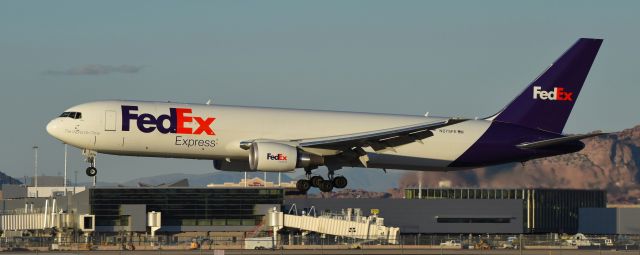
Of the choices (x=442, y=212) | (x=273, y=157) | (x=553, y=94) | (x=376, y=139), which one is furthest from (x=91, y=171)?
(x=442, y=212)

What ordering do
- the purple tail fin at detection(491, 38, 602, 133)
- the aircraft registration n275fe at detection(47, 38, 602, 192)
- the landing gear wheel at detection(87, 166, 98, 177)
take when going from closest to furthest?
the aircraft registration n275fe at detection(47, 38, 602, 192) < the landing gear wheel at detection(87, 166, 98, 177) < the purple tail fin at detection(491, 38, 602, 133)

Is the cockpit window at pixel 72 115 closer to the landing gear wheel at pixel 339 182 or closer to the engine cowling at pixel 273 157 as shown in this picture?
the engine cowling at pixel 273 157

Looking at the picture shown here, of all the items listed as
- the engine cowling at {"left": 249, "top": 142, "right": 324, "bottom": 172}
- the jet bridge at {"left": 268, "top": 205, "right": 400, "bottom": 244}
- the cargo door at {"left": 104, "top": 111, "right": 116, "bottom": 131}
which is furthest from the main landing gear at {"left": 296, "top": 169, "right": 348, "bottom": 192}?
the jet bridge at {"left": 268, "top": 205, "right": 400, "bottom": 244}

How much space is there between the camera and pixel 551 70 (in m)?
75.1

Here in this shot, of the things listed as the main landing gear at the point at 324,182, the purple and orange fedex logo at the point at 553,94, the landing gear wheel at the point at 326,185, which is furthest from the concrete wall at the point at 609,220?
the landing gear wheel at the point at 326,185

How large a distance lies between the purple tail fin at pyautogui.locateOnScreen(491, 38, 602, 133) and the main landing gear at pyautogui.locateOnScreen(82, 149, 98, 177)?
22816 millimetres

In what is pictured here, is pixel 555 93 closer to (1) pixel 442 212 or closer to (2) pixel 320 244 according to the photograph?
(2) pixel 320 244

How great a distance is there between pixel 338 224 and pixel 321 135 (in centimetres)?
3948

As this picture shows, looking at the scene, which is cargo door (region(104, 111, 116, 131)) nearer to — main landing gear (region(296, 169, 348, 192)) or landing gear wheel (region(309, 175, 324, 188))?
main landing gear (region(296, 169, 348, 192))

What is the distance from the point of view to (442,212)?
130625 millimetres

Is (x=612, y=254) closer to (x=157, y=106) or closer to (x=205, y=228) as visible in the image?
(x=157, y=106)

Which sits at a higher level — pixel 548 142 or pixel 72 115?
pixel 72 115

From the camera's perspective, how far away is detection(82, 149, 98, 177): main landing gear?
220 ft

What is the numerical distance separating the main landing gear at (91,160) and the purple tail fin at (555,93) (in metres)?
22.8
